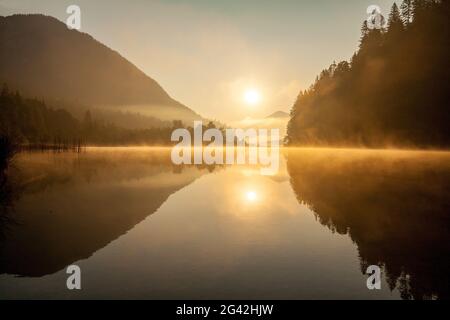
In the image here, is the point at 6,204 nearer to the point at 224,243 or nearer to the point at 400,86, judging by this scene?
the point at 224,243

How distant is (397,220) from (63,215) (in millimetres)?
20669

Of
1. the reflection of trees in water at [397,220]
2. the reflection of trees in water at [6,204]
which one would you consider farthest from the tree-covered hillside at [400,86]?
the reflection of trees in water at [6,204]

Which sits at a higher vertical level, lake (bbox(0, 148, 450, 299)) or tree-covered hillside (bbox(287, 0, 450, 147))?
tree-covered hillside (bbox(287, 0, 450, 147))

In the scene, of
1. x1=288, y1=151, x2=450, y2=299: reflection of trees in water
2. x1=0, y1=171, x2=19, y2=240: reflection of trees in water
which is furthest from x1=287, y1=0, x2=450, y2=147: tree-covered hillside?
x1=0, y1=171, x2=19, y2=240: reflection of trees in water

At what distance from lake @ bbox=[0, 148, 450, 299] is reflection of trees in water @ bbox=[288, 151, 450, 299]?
80 millimetres

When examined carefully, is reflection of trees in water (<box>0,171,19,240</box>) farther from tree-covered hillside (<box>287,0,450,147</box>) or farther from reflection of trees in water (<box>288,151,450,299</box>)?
tree-covered hillside (<box>287,0,450,147</box>)

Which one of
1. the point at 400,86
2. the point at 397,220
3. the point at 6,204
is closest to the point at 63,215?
the point at 6,204

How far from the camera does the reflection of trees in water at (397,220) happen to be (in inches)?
526

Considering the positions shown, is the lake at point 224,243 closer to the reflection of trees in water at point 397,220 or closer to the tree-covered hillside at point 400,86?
the reflection of trees in water at point 397,220

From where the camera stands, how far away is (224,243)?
17625 mm

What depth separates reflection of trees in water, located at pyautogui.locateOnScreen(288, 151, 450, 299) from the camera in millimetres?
13354

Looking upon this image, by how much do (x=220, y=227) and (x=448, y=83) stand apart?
83.7 m

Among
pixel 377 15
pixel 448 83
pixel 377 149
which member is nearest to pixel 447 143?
pixel 448 83

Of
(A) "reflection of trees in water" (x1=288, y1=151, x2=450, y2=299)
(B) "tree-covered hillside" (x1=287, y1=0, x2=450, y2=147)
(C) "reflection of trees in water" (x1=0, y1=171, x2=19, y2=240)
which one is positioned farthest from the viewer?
(B) "tree-covered hillside" (x1=287, y1=0, x2=450, y2=147)
